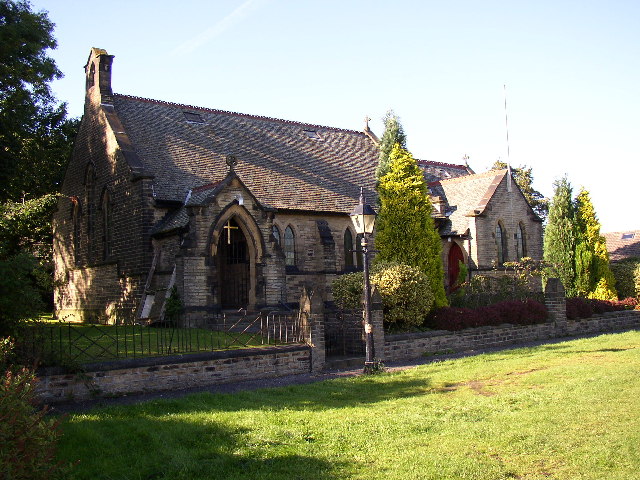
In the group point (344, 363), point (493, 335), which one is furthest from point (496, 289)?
point (344, 363)

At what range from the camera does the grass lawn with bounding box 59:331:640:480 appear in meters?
6.94

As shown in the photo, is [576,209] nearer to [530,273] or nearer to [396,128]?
[530,273]

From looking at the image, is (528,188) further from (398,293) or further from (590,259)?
(398,293)

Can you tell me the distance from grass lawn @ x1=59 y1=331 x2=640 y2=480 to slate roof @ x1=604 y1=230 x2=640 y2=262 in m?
34.8

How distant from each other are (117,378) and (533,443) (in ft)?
27.2

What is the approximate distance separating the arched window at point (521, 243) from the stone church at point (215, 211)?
10 cm

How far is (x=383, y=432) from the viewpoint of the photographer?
849cm

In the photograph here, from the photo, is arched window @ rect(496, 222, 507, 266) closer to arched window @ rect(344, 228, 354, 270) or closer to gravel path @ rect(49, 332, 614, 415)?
arched window @ rect(344, 228, 354, 270)

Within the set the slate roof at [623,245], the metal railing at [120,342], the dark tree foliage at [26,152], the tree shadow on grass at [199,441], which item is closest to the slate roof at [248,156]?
the dark tree foliage at [26,152]

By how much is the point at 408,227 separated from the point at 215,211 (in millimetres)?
6882

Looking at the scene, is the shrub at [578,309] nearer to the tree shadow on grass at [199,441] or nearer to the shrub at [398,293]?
the shrub at [398,293]

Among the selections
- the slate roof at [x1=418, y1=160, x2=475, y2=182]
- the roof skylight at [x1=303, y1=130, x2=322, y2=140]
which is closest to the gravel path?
the roof skylight at [x1=303, y1=130, x2=322, y2=140]

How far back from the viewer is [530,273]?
26.2 meters

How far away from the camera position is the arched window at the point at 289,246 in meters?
26.7
